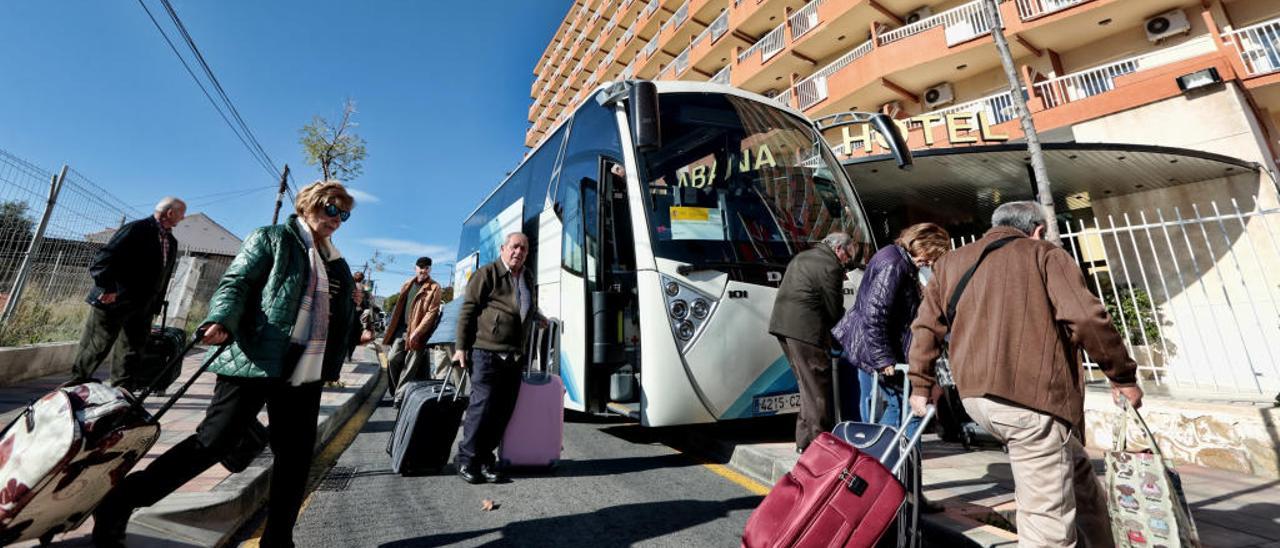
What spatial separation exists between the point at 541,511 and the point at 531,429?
826 mm

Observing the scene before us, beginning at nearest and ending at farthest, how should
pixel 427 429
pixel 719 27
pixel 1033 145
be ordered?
1. pixel 427 429
2. pixel 1033 145
3. pixel 719 27

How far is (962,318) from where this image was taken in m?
2.09

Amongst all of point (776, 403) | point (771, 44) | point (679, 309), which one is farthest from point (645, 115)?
point (771, 44)

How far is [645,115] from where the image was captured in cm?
353

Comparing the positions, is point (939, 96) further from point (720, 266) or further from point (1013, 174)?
point (720, 266)

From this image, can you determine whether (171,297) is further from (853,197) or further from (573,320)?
(853,197)

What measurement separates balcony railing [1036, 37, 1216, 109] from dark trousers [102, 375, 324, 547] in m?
16.3

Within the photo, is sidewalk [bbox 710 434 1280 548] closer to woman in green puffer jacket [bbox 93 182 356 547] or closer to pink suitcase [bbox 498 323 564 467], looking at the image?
pink suitcase [bbox 498 323 564 467]

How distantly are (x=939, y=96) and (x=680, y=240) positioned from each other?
17.0m

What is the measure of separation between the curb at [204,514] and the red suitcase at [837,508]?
2318 mm

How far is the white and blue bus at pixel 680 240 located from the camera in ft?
11.8

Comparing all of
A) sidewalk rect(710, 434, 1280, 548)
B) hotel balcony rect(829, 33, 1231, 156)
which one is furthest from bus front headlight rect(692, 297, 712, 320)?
hotel balcony rect(829, 33, 1231, 156)

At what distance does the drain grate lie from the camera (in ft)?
10.3

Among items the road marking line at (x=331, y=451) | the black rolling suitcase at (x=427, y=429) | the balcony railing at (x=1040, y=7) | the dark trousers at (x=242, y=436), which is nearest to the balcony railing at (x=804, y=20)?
the balcony railing at (x=1040, y=7)
